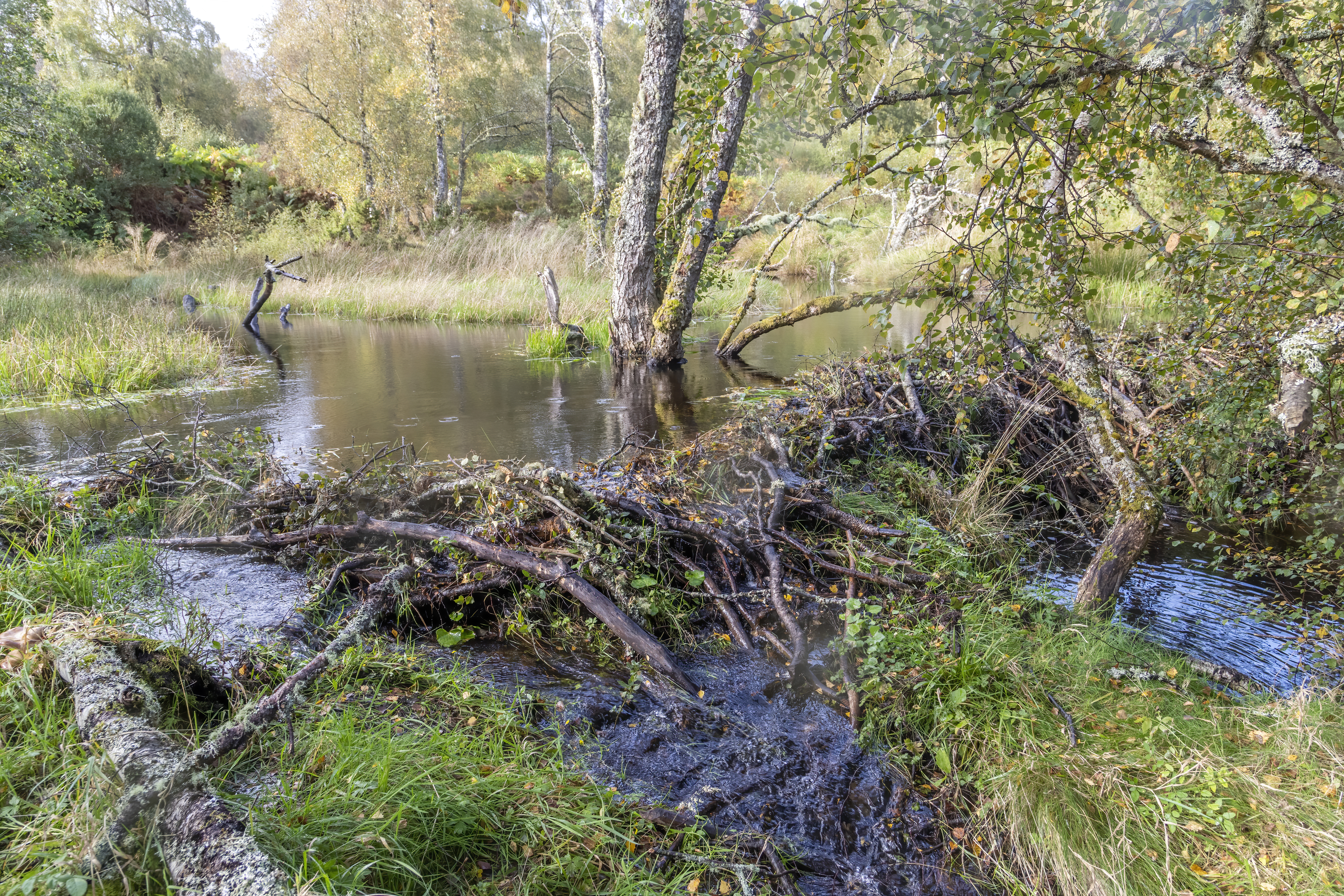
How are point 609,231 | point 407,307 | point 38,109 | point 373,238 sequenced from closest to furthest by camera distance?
point 38,109
point 407,307
point 609,231
point 373,238

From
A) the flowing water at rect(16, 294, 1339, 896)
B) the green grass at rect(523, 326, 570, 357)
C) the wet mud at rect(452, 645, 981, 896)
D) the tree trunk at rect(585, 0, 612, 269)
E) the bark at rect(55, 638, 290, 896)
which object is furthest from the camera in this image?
the tree trunk at rect(585, 0, 612, 269)

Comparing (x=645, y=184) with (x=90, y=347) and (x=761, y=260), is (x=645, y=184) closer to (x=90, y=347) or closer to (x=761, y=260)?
(x=761, y=260)

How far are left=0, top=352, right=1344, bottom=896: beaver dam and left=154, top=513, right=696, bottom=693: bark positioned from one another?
2cm

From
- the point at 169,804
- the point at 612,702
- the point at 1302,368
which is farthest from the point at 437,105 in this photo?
the point at 169,804

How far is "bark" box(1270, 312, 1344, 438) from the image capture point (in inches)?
113

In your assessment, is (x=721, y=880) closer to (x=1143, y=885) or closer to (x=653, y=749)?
(x=653, y=749)

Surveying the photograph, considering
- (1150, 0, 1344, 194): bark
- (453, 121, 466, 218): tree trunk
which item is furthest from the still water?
(453, 121, 466, 218): tree trunk

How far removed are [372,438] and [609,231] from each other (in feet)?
48.6

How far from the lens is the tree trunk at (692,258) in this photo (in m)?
8.43

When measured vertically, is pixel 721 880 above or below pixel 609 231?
below

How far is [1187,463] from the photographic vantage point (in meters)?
4.69

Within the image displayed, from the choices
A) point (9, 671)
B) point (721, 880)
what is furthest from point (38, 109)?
point (721, 880)

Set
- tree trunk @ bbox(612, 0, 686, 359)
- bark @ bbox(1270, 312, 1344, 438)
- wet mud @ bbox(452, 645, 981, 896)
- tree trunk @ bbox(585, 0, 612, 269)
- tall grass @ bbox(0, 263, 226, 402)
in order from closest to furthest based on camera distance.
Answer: wet mud @ bbox(452, 645, 981, 896) < bark @ bbox(1270, 312, 1344, 438) < tall grass @ bbox(0, 263, 226, 402) < tree trunk @ bbox(612, 0, 686, 359) < tree trunk @ bbox(585, 0, 612, 269)

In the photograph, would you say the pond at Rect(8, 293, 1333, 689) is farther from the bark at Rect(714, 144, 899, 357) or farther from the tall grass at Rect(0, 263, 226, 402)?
the tall grass at Rect(0, 263, 226, 402)
